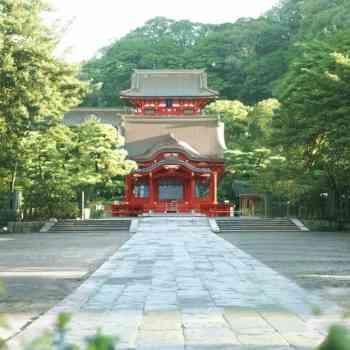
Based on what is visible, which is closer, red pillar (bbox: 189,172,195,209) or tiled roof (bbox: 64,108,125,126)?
red pillar (bbox: 189,172,195,209)

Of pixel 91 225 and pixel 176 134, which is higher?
pixel 176 134

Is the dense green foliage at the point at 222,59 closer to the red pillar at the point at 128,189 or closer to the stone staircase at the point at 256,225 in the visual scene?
the red pillar at the point at 128,189

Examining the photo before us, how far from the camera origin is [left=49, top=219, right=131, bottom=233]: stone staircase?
26.5 meters

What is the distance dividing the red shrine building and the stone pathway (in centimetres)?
2251

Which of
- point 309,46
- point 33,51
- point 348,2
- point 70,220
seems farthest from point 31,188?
point 348,2

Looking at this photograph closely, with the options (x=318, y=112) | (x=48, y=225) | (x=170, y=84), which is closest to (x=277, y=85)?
(x=318, y=112)

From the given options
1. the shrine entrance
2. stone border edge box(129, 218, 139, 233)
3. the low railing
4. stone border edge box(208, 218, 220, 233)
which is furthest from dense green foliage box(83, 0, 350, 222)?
stone border edge box(129, 218, 139, 233)

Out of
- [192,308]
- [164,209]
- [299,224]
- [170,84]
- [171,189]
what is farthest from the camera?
[170,84]

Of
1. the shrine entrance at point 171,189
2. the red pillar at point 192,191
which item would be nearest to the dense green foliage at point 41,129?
the shrine entrance at point 171,189

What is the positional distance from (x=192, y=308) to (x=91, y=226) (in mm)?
21284

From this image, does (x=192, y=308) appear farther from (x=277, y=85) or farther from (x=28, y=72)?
(x=277, y=85)

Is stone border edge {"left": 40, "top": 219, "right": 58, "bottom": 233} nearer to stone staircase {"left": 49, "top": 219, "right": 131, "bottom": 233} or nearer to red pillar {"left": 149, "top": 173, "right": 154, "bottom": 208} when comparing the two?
stone staircase {"left": 49, "top": 219, "right": 131, "bottom": 233}

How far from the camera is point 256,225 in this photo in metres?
26.7

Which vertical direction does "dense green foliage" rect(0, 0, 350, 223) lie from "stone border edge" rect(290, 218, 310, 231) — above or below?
above
